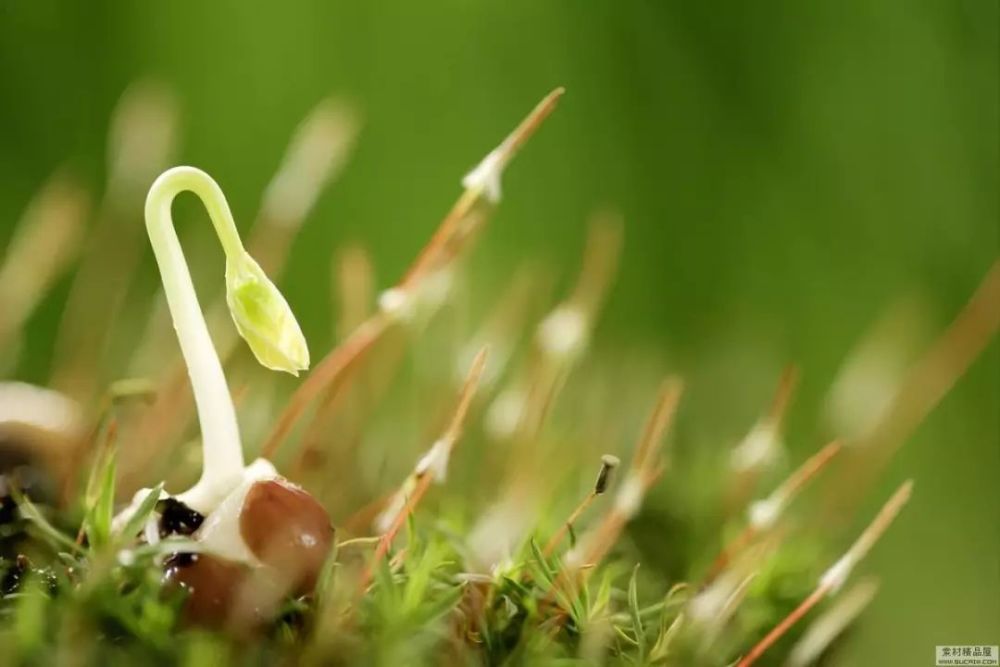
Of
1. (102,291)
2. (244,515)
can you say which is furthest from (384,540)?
(102,291)

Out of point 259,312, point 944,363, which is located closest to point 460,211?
point 259,312

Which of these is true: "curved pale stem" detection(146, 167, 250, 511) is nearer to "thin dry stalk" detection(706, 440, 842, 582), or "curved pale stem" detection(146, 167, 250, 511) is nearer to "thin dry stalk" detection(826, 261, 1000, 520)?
"thin dry stalk" detection(706, 440, 842, 582)

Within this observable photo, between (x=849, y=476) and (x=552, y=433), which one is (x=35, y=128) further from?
Answer: (x=849, y=476)

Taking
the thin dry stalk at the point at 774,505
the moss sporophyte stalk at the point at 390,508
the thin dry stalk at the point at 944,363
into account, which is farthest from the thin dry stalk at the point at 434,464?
the thin dry stalk at the point at 944,363

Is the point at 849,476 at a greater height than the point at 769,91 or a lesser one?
lesser

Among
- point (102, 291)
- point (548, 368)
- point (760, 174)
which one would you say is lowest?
point (548, 368)

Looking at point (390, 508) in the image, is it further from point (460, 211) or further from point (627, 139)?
point (627, 139)
